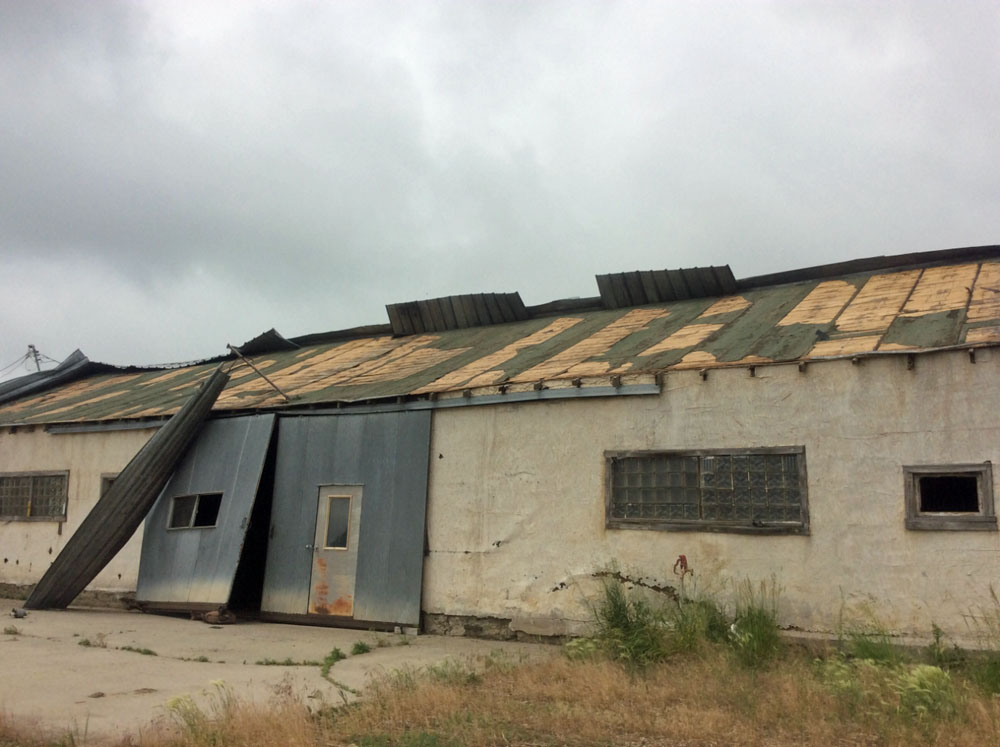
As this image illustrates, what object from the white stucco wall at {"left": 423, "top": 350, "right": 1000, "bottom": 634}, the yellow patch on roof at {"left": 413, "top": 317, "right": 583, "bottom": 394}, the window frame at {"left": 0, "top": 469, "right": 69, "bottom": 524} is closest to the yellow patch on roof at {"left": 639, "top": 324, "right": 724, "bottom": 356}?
the white stucco wall at {"left": 423, "top": 350, "right": 1000, "bottom": 634}

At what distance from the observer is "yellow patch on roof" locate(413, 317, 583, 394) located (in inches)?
440

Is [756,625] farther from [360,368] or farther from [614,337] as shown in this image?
[360,368]

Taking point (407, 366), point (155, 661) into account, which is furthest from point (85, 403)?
point (155, 661)

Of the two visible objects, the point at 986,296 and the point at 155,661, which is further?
the point at 986,296

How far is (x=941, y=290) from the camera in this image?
34.2ft

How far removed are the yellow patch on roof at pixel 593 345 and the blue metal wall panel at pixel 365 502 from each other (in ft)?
5.44

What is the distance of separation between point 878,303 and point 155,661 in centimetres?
922

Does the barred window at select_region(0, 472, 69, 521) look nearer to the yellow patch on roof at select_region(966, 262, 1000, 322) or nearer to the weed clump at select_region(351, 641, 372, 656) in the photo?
the weed clump at select_region(351, 641, 372, 656)

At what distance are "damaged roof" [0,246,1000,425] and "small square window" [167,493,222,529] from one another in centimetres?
145

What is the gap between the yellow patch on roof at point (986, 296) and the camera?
883 cm

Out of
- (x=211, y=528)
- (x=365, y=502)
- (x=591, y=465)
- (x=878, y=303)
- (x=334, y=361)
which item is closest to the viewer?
(x=591, y=465)

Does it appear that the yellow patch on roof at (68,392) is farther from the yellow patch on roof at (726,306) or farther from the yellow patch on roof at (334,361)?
the yellow patch on roof at (726,306)

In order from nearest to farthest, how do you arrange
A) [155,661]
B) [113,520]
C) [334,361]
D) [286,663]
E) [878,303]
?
1. [286,663]
2. [155,661]
3. [878,303]
4. [113,520]
5. [334,361]

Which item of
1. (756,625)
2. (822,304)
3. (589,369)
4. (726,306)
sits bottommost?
(756,625)
